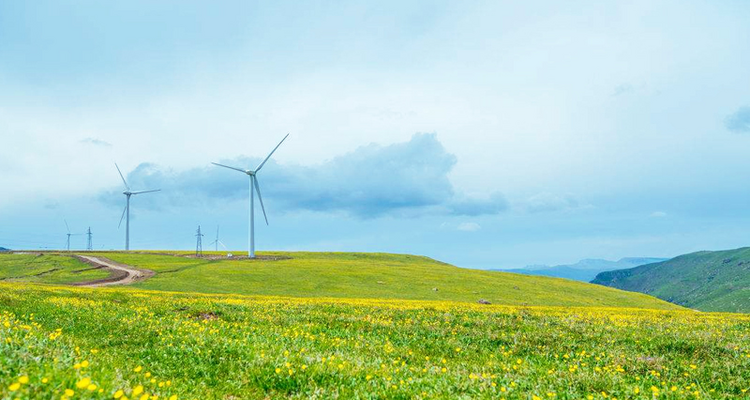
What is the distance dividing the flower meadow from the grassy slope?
6566 cm

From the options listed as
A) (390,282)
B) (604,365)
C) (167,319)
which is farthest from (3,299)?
(390,282)

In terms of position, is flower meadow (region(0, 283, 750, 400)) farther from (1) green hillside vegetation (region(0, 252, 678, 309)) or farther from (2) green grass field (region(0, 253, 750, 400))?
(1) green hillside vegetation (region(0, 252, 678, 309))

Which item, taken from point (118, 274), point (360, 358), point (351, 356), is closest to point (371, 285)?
point (118, 274)

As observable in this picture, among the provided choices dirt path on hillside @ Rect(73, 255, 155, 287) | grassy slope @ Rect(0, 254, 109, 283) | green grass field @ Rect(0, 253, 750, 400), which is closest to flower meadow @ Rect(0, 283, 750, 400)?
green grass field @ Rect(0, 253, 750, 400)

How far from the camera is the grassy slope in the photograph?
7706 cm

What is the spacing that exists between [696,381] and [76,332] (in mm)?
18710

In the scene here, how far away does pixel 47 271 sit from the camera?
84.4 metres

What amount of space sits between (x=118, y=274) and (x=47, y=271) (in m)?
14.9

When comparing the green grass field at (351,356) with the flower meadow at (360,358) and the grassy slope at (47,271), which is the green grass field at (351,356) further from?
the grassy slope at (47,271)

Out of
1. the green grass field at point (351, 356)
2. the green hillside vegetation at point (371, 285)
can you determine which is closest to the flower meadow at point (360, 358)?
the green grass field at point (351, 356)

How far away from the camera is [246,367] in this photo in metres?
10.7

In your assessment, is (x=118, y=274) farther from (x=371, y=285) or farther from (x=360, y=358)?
(x=360, y=358)

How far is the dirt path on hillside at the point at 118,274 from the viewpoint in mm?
72113

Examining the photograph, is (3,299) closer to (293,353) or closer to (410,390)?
(293,353)
